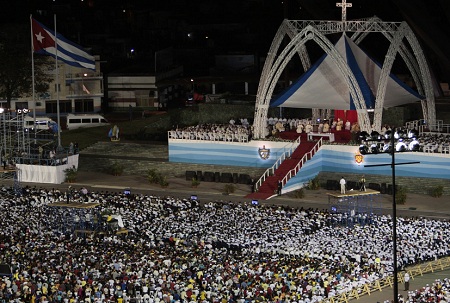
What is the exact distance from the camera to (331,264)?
6053 cm

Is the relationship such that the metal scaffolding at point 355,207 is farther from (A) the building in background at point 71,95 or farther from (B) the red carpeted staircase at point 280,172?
(A) the building in background at point 71,95

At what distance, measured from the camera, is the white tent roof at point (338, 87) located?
86.4 meters

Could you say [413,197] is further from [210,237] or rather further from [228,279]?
[228,279]

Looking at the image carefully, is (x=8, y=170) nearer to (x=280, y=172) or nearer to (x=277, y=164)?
(x=277, y=164)

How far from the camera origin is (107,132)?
98750 millimetres

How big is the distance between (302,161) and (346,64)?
7080mm

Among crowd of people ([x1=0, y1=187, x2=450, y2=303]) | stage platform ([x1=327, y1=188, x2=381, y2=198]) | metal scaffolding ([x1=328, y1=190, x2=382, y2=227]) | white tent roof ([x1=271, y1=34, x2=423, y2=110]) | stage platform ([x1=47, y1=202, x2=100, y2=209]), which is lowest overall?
crowd of people ([x1=0, y1=187, x2=450, y2=303])

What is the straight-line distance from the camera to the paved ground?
76.0m

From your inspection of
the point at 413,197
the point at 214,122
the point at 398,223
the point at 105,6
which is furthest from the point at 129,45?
the point at 398,223

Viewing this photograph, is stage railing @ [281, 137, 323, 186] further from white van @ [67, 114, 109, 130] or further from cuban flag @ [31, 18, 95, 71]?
white van @ [67, 114, 109, 130]

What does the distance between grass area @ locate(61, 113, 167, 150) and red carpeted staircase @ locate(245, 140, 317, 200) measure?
577 inches

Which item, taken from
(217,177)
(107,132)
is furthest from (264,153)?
(107,132)

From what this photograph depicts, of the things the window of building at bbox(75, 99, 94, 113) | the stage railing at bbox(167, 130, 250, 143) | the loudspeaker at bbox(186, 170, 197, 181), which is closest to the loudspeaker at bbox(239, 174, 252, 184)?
the stage railing at bbox(167, 130, 250, 143)

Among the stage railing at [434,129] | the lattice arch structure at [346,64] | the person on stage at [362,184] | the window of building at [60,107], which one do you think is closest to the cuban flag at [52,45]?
the lattice arch structure at [346,64]
